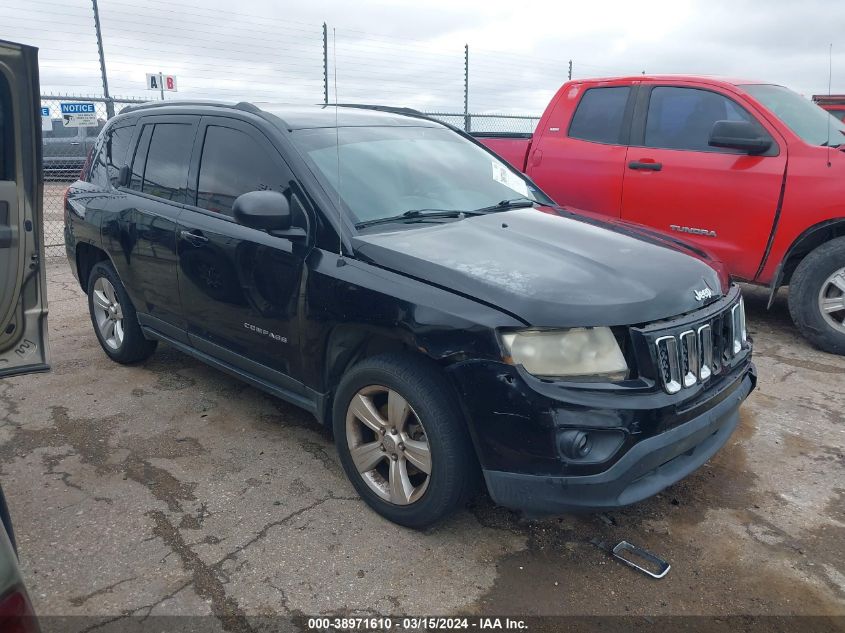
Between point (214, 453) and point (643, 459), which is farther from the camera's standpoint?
point (214, 453)

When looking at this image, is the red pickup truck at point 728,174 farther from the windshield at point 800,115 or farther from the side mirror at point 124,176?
the side mirror at point 124,176

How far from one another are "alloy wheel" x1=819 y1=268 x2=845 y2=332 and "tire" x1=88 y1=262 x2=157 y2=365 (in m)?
4.81

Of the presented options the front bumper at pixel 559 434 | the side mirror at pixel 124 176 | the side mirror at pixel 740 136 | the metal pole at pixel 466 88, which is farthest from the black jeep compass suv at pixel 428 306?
the metal pole at pixel 466 88

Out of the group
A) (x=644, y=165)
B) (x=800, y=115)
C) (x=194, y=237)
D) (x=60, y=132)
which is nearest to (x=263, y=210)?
(x=194, y=237)

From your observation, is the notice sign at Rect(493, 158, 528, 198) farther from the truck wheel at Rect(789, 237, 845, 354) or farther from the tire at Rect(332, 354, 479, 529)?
the truck wheel at Rect(789, 237, 845, 354)

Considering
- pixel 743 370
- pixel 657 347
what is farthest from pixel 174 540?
pixel 743 370

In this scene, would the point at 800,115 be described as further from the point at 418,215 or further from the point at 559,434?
the point at 559,434

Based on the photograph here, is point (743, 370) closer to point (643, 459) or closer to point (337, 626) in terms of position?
point (643, 459)

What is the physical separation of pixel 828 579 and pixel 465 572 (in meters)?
1.38

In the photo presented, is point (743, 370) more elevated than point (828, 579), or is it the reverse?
point (743, 370)

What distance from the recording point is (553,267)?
107 inches

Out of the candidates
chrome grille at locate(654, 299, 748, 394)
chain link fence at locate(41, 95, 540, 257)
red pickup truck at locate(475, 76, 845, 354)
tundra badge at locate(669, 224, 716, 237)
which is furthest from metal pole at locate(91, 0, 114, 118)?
chrome grille at locate(654, 299, 748, 394)

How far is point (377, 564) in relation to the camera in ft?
8.86

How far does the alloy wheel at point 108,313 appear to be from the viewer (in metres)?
4.70
